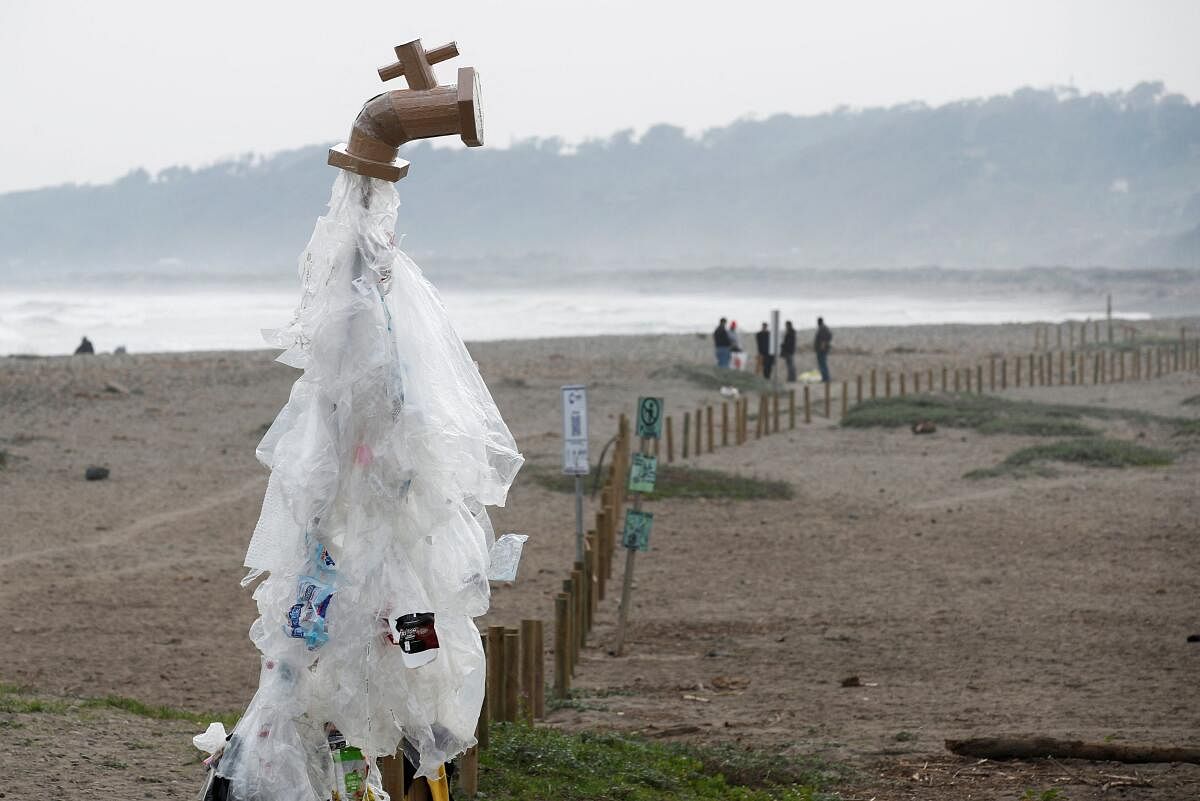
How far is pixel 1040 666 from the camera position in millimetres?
9812

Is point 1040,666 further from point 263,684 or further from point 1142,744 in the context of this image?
point 263,684

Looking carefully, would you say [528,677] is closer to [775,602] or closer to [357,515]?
[357,515]

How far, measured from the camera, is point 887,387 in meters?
26.7

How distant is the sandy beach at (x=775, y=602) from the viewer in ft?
25.6

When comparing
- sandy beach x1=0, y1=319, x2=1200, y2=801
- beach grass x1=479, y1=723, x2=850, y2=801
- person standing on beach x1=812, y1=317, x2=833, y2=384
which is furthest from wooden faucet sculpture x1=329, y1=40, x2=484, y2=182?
person standing on beach x1=812, y1=317, x2=833, y2=384

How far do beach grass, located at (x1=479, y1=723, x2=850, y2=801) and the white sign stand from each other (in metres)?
3.56

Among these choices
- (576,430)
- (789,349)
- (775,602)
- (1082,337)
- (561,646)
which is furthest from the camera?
(1082,337)

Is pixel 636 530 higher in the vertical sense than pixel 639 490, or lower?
lower

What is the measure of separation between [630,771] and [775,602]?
17.4 ft

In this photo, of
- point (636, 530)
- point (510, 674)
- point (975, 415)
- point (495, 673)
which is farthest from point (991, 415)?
point (495, 673)

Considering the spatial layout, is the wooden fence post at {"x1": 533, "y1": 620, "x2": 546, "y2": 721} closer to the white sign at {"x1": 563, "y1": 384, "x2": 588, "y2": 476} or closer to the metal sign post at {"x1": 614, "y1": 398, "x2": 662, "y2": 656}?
the metal sign post at {"x1": 614, "y1": 398, "x2": 662, "y2": 656}

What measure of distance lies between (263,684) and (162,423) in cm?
1981

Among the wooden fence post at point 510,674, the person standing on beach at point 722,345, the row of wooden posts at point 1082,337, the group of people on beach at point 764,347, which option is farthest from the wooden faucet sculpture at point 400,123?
the row of wooden posts at point 1082,337

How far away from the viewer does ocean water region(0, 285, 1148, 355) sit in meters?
67.2
